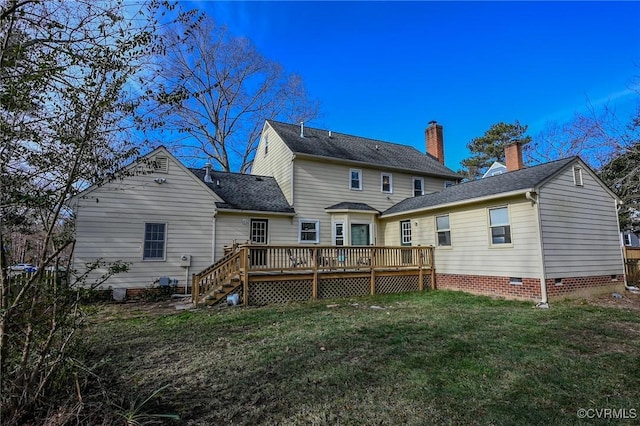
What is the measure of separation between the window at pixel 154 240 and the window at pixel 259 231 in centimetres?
328

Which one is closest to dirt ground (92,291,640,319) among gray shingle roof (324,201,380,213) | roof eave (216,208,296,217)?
roof eave (216,208,296,217)

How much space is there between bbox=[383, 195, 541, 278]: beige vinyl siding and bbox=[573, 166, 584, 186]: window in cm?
253

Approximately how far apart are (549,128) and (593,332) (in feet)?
73.1

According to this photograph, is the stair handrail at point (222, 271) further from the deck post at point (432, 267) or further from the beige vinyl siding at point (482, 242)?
the beige vinyl siding at point (482, 242)

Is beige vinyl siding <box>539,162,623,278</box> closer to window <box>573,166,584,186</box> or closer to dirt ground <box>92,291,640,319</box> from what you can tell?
window <box>573,166,584,186</box>

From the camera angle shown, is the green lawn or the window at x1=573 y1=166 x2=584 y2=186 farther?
the window at x1=573 y1=166 x2=584 y2=186

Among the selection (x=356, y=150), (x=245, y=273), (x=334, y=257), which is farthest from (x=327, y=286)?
(x=356, y=150)

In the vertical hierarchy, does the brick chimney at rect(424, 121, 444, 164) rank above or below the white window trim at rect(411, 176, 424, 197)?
above

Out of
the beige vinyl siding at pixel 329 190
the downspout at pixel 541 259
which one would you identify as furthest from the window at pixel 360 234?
the downspout at pixel 541 259

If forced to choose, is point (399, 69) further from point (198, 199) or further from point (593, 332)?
point (593, 332)

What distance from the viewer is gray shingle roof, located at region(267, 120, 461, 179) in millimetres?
15239

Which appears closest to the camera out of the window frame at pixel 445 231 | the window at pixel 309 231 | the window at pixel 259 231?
the window frame at pixel 445 231

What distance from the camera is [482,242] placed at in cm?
1050

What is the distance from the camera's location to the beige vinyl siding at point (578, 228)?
9.31 metres
